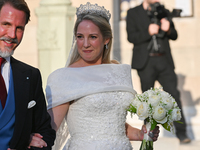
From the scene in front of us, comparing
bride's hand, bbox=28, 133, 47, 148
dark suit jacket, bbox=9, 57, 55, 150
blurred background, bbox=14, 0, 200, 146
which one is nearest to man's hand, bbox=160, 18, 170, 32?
blurred background, bbox=14, 0, 200, 146

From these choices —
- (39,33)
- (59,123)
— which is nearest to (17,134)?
(59,123)

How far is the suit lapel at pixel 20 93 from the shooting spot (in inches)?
104

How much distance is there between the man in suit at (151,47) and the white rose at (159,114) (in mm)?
3036

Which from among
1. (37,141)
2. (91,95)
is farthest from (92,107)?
(37,141)

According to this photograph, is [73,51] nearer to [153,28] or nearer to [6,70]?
[6,70]

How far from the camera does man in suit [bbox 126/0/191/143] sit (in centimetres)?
654

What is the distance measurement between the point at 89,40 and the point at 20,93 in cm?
120

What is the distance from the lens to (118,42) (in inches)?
333

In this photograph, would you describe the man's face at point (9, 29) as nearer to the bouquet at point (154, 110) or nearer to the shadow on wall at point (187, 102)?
the bouquet at point (154, 110)

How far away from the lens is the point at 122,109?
3779 mm

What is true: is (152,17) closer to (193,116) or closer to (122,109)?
(193,116)

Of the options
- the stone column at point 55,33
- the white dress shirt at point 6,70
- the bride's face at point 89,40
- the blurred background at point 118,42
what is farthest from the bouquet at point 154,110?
the stone column at point 55,33

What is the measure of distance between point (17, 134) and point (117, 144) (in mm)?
1275

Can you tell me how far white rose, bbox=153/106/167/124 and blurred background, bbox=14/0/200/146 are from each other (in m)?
3.97
